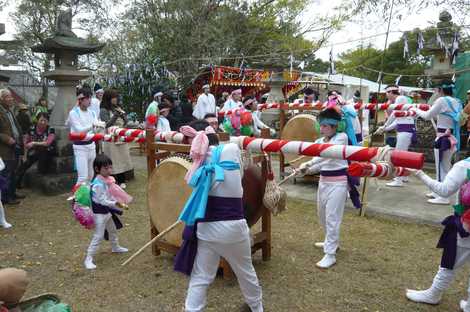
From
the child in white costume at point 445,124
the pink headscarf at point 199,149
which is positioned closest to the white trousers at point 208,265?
the pink headscarf at point 199,149

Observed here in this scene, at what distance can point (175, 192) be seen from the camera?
412 cm

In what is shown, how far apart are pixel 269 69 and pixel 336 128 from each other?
1395 cm

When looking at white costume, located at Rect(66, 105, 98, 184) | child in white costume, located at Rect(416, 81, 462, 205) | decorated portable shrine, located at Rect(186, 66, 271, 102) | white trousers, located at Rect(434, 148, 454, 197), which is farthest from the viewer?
decorated portable shrine, located at Rect(186, 66, 271, 102)

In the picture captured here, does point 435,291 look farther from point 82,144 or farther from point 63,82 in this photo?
point 63,82

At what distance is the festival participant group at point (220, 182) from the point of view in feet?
9.60

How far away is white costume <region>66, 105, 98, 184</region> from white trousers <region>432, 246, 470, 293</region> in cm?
526

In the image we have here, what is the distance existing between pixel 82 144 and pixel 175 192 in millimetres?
3150

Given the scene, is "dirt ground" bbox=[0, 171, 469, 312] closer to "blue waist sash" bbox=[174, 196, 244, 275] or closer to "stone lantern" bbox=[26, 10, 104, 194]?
"blue waist sash" bbox=[174, 196, 244, 275]

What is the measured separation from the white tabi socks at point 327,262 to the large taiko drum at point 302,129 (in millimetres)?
3203

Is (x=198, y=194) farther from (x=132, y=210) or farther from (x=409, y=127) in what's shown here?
(x=409, y=127)

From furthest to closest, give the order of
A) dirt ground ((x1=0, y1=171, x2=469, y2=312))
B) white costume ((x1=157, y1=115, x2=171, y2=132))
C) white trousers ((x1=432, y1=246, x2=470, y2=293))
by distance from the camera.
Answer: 1. white costume ((x1=157, y1=115, x2=171, y2=132))
2. dirt ground ((x1=0, y1=171, x2=469, y2=312))
3. white trousers ((x1=432, y1=246, x2=470, y2=293))

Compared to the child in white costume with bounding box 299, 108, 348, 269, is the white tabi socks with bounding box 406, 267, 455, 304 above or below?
below

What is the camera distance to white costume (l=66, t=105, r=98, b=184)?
6395 millimetres

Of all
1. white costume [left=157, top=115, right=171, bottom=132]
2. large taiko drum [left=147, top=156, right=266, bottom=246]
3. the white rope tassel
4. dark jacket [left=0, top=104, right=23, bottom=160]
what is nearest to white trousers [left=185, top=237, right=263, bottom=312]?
the white rope tassel
